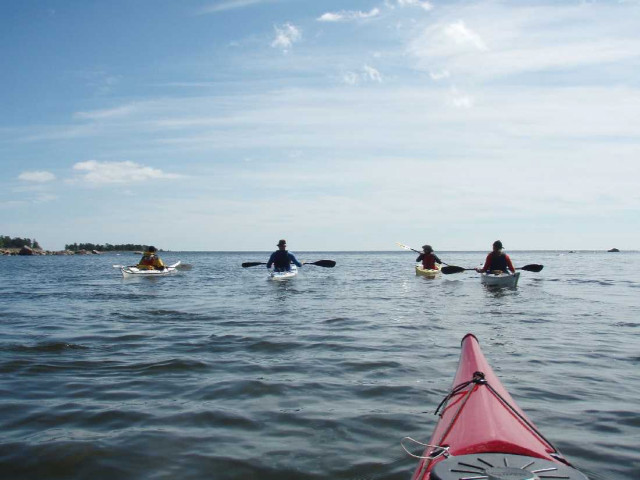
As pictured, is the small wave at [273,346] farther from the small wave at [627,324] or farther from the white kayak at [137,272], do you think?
the white kayak at [137,272]

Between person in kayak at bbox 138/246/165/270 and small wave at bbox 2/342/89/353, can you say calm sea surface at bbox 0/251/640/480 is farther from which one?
person in kayak at bbox 138/246/165/270

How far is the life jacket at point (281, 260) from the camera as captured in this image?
844 inches

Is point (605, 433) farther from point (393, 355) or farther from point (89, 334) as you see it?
point (89, 334)

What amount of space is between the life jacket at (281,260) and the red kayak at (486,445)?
57.7 feet

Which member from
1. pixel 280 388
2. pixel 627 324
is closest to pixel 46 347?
pixel 280 388

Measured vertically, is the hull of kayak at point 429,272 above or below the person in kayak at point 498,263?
below

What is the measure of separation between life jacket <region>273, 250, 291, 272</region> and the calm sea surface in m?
9.51

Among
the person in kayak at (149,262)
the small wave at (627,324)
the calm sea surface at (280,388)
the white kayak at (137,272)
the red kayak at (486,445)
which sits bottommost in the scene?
the calm sea surface at (280,388)

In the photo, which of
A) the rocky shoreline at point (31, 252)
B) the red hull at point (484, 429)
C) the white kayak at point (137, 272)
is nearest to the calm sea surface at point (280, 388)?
the red hull at point (484, 429)

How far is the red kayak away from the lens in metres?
2.73

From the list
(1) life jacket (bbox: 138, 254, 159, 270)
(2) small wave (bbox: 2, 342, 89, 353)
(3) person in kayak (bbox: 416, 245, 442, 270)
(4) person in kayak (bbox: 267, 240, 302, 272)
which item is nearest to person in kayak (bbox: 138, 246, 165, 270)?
(1) life jacket (bbox: 138, 254, 159, 270)

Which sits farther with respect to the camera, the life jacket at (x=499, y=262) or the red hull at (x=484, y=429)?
the life jacket at (x=499, y=262)

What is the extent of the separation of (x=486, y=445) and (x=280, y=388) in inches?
118

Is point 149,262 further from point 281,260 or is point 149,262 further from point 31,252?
point 31,252
